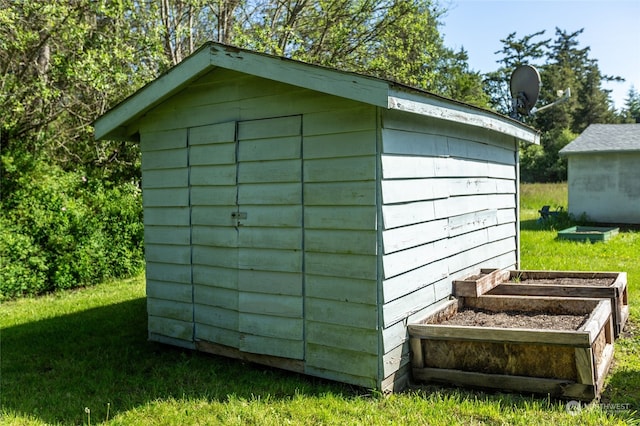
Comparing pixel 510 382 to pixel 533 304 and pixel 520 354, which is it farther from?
pixel 533 304

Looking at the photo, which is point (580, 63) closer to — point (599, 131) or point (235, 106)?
point (599, 131)

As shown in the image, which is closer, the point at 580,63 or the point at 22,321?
the point at 22,321

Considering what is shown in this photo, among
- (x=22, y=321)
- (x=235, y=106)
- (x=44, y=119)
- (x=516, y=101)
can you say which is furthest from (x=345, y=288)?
(x=44, y=119)

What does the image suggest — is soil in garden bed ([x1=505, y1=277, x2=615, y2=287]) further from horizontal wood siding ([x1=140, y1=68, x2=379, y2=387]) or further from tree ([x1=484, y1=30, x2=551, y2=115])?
tree ([x1=484, y1=30, x2=551, y2=115])

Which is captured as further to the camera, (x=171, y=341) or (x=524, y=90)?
(x=524, y=90)

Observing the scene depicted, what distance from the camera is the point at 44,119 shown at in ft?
31.5

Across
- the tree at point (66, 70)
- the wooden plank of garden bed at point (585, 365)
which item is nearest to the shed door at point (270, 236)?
the wooden plank of garden bed at point (585, 365)

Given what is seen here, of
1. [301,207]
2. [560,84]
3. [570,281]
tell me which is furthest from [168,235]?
[560,84]

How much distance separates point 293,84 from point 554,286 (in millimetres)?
3351

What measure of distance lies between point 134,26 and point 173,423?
Result: 8957 mm

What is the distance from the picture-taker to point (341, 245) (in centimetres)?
410

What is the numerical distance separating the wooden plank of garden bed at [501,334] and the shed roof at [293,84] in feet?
5.43

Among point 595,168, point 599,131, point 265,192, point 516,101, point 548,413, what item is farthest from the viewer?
→ point 599,131

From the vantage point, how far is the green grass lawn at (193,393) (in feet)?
11.8
